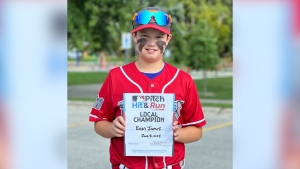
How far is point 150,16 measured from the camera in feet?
8.99

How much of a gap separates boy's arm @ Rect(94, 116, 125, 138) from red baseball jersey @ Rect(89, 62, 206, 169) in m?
0.03

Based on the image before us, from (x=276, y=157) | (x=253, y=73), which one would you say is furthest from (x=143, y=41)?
(x=276, y=157)

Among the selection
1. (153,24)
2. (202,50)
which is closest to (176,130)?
(153,24)

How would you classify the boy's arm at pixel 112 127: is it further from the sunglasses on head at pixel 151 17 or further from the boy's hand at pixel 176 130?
the sunglasses on head at pixel 151 17

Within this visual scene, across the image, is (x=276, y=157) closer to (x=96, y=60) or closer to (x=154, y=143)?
(x=154, y=143)

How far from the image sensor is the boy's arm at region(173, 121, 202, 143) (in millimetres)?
2646

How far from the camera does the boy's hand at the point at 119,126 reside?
8.60ft

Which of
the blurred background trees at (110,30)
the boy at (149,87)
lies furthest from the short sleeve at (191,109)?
the blurred background trees at (110,30)

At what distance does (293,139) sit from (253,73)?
0.34 metres

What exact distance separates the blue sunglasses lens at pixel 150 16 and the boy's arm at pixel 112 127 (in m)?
0.50

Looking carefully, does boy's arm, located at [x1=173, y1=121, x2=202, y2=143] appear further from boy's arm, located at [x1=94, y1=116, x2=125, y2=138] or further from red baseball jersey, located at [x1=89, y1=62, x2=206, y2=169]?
boy's arm, located at [x1=94, y1=116, x2=125, y2=138]

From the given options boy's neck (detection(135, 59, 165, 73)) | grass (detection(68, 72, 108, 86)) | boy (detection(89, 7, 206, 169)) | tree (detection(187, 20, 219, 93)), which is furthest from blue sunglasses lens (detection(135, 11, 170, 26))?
grass (detection(68, 72, 108, 86))

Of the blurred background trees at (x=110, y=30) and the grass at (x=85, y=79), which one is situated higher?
the blurred background trees at (x=110, y=30)

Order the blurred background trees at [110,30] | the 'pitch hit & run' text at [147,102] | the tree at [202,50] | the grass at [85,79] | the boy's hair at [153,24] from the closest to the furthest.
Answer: the 'pitch hit & run' text at [147,102] < the boy's hair at [153,24] < the blurred background trees at [110,30] < the tree at [202,50] < the grass at [85,79]
